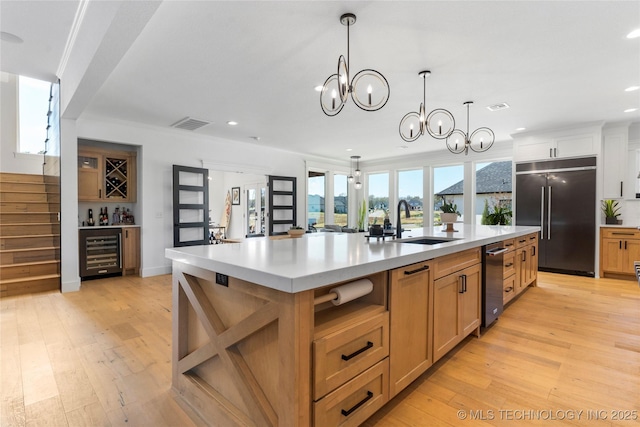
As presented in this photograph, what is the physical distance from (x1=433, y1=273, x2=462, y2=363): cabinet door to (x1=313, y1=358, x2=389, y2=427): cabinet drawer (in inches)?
23.8

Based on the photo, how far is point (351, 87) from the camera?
7.57 ft

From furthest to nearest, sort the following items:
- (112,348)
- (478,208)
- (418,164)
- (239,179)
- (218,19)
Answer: (239,179) → (418,164) → (478,208) → (112,348) → (218,19)

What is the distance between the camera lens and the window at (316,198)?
8.68m

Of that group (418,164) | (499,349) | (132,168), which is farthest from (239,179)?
(499,349)

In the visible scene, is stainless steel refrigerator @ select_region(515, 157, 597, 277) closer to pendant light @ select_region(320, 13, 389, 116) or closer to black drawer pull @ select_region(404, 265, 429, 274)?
pendant light @ select_region(320, 13, 389, 116)

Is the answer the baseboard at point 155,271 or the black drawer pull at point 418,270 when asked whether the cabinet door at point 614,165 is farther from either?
the baseboard at point 155,271

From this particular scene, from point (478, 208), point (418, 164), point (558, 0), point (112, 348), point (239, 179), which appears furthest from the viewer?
point (239, 179)

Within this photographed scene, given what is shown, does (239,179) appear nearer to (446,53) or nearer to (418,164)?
(418,164)

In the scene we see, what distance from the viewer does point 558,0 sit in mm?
2148

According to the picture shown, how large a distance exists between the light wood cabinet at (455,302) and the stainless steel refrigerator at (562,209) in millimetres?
4006

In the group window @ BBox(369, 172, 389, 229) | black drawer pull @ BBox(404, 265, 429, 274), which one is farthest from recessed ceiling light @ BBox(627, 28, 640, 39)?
window @ BBox(369, 172, 389, 229)

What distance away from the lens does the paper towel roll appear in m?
1.43

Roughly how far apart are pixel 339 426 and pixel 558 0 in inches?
119

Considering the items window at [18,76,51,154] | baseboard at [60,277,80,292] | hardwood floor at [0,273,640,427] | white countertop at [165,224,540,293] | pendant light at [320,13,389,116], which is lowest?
hardwood floor at [0,273,640,427]
